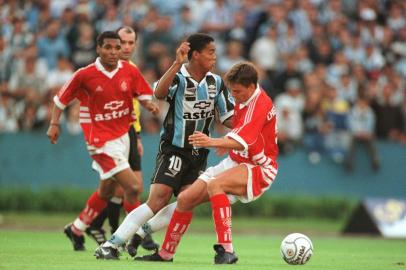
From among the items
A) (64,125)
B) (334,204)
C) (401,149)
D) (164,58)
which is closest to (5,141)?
(64,125)

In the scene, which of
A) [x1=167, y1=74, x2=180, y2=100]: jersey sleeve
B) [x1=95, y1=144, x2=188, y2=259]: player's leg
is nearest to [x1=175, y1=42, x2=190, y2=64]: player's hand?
[x1=167, y1=74, x2=180, y2=100]: jersey sleeve

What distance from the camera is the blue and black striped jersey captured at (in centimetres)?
1142

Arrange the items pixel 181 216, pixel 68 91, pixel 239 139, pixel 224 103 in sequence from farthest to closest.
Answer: pixel 68 91
pixel 224 103
pixel 181 216
pixel 239 139

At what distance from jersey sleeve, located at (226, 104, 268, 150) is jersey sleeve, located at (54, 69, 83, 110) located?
266 cm

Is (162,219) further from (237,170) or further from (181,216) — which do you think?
(237,170)

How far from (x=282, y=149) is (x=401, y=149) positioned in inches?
111

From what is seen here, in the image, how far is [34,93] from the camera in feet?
68.8

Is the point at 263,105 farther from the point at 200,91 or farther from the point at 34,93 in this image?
the point at 34,93

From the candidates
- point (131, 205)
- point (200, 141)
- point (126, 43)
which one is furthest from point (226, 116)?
point (126, 43)

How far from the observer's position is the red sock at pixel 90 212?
13.3 metres

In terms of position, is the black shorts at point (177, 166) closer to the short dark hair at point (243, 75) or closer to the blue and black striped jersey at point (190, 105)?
the blue and black striped jersey at point (190, 105)

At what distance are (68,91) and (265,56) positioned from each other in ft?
36.6

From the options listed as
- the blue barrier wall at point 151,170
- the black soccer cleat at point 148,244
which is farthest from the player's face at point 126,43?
the blue barrier wall at point 151,170

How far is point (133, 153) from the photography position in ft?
44.7
